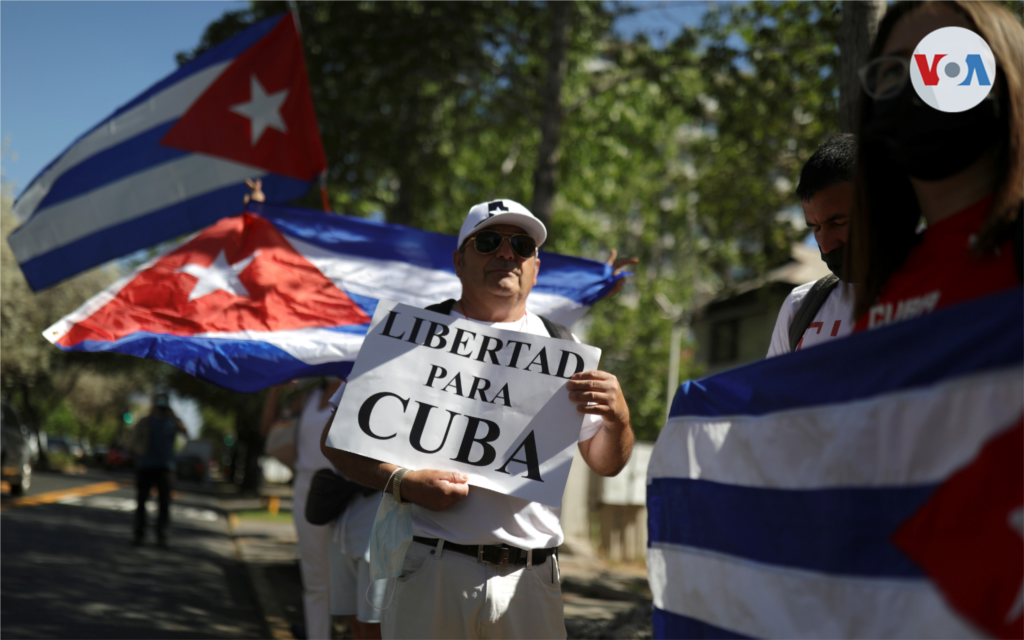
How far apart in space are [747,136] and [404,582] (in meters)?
10.0

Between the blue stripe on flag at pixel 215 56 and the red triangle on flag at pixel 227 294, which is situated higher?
the blue stripe on flag at pixel 215 56

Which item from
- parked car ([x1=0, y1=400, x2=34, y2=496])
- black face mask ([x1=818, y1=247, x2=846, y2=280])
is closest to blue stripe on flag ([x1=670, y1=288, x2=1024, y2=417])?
black face mask ([x1=818, y1=247, x2=846, y2=280])

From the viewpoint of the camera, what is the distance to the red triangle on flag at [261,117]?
7750 millimetres

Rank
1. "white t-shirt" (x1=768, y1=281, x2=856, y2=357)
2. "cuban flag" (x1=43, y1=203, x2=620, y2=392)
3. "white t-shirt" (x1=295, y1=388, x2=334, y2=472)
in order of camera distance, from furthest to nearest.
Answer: "white t-shirt" (x1=295, y1=388, x2=334, y2=472)
"cuban flag" (x1=43, y1=203, x2=620, y2=392)
"white t-shirt" (x1=768, y1=281, x2=856, y2=357)

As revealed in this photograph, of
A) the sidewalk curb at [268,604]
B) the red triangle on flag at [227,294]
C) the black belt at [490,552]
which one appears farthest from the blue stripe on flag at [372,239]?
the sidewalk curb at [268,604]

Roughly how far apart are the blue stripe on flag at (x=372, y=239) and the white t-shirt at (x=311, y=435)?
1114 millimetres

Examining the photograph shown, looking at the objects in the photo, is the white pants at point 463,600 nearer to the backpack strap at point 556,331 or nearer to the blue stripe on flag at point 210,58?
the backpack strap at point 556,331

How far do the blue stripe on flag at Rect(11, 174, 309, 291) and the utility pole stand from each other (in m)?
4.56

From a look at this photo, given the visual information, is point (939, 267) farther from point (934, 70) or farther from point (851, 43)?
point (851, 43)

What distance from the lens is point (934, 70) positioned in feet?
5.44

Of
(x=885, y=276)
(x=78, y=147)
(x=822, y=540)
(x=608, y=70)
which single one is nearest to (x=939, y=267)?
(x=885, y=276)

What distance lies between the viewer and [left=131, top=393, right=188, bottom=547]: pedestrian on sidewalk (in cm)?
1237

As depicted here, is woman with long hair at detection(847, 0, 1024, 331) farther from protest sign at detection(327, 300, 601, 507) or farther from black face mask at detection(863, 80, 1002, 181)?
protest sign at detection(327, 300, 601, 507)

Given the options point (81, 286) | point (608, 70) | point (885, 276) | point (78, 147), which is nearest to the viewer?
point (885, 276)
